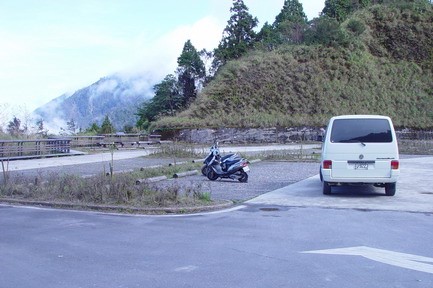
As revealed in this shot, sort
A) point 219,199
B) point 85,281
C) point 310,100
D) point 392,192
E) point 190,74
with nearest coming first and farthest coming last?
point 85,281
point 219,199
point 392,192
point 310,100
point 190,74

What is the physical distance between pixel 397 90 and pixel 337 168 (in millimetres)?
41410

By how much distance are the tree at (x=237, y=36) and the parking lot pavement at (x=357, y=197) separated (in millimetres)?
46408

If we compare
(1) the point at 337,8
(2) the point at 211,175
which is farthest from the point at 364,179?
(1) the point at 337,8

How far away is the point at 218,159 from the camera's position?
16.9 meters

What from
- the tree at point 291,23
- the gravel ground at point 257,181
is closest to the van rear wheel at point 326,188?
the gravel ground at point 257,181

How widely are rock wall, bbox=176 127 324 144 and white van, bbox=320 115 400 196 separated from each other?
3247 cm

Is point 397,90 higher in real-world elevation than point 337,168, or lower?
higher

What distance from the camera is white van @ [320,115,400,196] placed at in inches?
501

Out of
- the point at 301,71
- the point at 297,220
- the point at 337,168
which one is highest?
the point at 301,71

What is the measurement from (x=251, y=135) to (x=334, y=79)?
12.4 metres

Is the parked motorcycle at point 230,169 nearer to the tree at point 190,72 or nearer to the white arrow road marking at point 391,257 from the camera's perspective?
the white arrow road marking at point 391,257

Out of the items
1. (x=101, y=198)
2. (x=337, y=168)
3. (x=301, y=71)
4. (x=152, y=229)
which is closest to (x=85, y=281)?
(x=152, y=229)

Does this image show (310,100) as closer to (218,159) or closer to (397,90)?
(397,90)

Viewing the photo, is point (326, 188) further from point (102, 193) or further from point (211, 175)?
point (102, 193)
